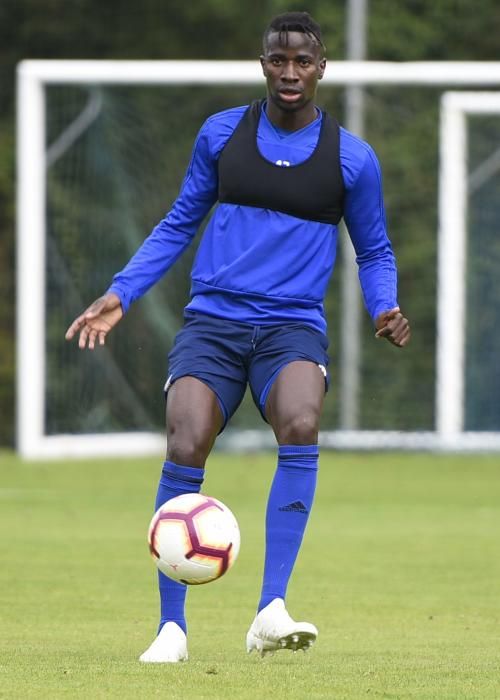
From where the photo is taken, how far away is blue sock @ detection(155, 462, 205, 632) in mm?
6496

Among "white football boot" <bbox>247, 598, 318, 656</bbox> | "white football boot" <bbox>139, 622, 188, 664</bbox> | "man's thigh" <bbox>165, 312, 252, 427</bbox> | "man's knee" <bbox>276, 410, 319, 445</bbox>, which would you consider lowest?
"white football boot" <bbox>139, 622, 188, 664</bbox>

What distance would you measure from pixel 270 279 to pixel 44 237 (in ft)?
35.4

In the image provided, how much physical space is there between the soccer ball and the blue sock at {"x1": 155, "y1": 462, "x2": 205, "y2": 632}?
13 cm

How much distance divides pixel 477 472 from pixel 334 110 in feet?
13.3

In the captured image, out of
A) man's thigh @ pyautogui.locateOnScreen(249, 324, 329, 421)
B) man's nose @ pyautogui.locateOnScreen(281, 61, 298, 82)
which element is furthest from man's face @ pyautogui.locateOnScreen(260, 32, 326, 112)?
man's thigh @ pyautogui.locateOnScreen(249, 324, 329, 421)

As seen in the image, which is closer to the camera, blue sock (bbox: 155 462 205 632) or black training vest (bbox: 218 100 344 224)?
blue sock (bbox: 155 462 205 632)

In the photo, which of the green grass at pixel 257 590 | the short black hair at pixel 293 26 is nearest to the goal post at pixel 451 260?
the green grass at pixel 257 590

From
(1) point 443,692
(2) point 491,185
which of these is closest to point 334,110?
(2) point 491,185

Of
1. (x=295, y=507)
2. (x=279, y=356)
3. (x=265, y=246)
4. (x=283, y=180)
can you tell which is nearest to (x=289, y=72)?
(x=283, y=180)

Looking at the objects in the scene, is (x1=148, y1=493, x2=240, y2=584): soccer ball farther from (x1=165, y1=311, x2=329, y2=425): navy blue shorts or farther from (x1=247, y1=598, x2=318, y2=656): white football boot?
(x1=165, y1=311, x2=329, y2=425): navy blue shorts

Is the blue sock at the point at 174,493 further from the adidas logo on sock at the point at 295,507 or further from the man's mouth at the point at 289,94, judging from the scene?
the man's mouth at the point at 289,94

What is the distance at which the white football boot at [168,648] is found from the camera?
20.9 ft

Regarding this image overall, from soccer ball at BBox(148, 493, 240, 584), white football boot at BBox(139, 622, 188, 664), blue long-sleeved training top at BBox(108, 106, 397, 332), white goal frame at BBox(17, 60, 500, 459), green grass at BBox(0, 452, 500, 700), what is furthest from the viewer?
white goal frame at BBox(17, 60, 500, 459)

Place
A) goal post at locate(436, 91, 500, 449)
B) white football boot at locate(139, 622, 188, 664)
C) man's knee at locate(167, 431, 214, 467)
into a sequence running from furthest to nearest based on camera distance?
goal post at locate(436, 91, 500, 449) < man's knee at locate(167, 431, 214, 467) < white football boot at locate(139, 622, 188, 664)
